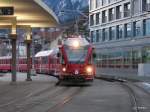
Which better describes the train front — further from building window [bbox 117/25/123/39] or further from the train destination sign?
building window [bbox 117/25/123/39]

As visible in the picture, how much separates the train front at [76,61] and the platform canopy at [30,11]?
8.27ft

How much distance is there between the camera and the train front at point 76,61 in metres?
37.1

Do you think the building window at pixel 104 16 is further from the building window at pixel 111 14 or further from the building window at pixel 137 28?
the building window at pixel 137 28

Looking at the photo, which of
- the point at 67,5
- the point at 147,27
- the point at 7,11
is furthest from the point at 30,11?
the point at 67,5

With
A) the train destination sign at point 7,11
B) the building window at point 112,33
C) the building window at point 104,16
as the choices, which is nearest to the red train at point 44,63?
the train destination sign at point 7,11

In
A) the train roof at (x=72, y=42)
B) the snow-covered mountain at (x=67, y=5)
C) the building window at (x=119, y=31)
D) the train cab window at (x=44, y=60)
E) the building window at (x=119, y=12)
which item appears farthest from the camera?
the snow-covered mountain at (x=67, y=5)

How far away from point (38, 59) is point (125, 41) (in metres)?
13.9

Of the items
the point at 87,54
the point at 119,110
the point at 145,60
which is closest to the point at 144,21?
the point at 145,60

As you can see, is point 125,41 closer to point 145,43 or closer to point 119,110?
point 145,43

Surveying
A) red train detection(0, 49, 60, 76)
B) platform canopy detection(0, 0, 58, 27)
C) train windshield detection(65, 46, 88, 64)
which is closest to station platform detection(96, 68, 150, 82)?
red train detection(0, 49, 60, 76)

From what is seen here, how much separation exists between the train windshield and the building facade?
27237 mm

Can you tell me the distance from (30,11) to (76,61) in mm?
5307

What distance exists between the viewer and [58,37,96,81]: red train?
37.1 metres

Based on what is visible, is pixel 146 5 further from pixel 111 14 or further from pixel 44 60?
pixel 44 60
